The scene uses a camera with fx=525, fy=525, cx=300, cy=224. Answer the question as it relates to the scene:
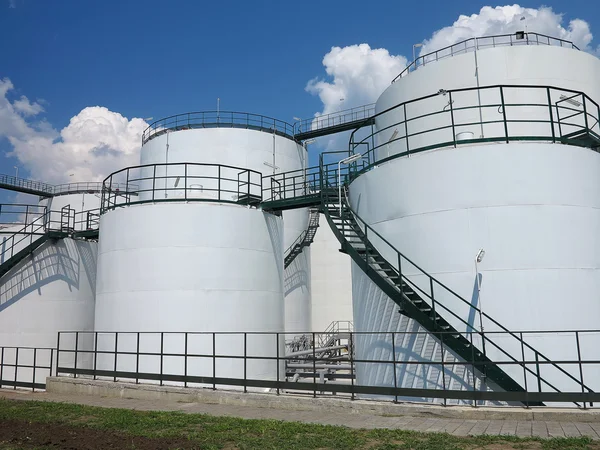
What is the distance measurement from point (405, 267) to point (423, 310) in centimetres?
159

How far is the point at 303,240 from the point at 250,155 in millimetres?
5627

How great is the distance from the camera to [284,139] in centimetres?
3095

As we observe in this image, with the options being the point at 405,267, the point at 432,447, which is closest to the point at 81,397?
the point at 405,267

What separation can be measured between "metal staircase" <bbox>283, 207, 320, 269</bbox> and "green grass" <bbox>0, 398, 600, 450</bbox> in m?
16.9

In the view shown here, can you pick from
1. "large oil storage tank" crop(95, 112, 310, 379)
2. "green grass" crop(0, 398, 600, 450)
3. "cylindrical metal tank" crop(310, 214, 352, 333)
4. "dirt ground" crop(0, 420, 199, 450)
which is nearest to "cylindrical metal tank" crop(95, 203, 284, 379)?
"large oil storage tank" crop(95, 112, 310, 379)

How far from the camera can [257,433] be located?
31.6 ft

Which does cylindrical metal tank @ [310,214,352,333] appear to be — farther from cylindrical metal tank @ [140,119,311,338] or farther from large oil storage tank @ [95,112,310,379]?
large oil storage tank @ [95,112,310,379]

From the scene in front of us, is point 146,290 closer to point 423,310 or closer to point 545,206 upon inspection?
point 423,310

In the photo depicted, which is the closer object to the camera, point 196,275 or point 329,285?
point 196,275

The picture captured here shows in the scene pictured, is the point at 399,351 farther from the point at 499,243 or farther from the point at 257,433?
the point at 257,433

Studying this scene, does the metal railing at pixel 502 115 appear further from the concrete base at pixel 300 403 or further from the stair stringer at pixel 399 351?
the concrete base at pixel 300 403

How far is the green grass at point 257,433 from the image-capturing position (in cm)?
829

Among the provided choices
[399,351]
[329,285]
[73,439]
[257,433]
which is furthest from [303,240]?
[73,439]

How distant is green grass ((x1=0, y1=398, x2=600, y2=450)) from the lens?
829cm
